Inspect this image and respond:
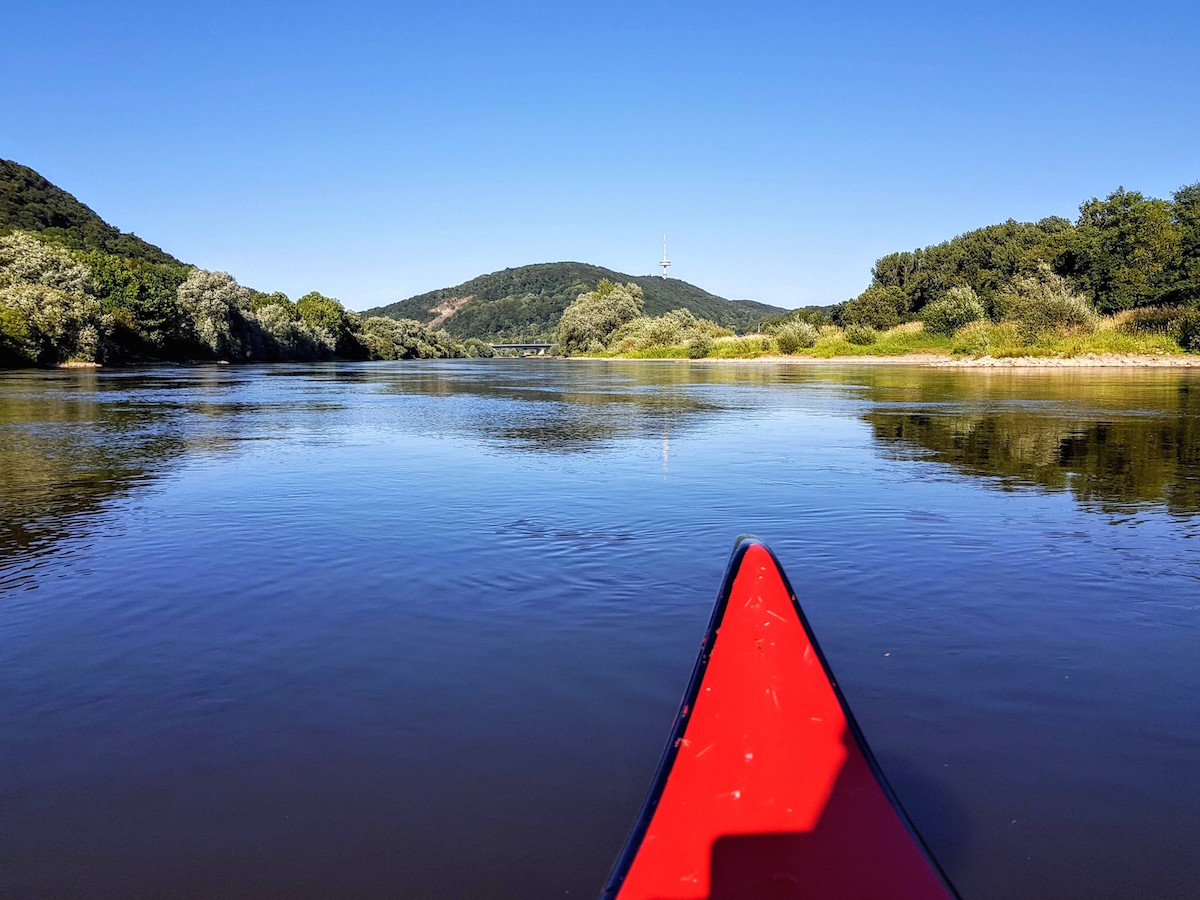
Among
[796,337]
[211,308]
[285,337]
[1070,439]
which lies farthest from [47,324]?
[1070,439]

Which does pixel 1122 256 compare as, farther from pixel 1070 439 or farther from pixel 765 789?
pixel 765 789

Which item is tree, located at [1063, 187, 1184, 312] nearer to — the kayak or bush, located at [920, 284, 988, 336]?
bush, located at [920, 284, 988, 336]

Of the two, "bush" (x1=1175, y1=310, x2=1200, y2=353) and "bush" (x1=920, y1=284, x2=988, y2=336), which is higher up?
"bush" (x1=920, y1=284, x2=988, y2=336)

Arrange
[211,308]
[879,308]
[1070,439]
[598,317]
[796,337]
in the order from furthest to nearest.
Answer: [598,317]
[879,308]
[796,337]
[211,308]
[1070,439]

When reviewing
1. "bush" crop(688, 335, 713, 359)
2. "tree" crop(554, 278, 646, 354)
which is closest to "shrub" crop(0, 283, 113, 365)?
"bush" crop(688, 335, 713, 359)

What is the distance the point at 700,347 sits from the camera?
110m

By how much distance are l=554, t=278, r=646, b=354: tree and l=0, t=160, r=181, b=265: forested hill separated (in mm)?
68838

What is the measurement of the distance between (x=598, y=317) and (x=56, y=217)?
9565 centimetres

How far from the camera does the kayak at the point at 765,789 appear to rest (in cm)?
277

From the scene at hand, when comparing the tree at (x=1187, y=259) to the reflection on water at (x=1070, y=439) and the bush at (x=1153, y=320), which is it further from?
the reflection on water at (x=1070, y=439)

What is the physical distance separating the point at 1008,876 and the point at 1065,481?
1153 cm

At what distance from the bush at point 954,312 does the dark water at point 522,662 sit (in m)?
71.3

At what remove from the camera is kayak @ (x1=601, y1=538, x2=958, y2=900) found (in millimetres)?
2766

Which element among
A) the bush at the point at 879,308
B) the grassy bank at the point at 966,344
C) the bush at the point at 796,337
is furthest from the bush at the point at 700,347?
the bush at the point at 879,308
